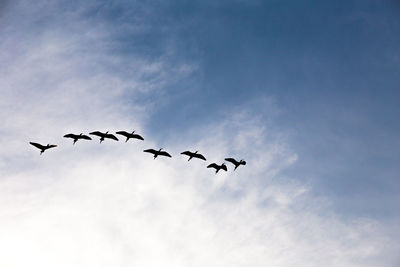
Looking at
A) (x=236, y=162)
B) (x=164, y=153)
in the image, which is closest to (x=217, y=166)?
(x=236, y=162)

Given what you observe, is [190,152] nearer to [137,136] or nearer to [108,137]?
A: [137,136]

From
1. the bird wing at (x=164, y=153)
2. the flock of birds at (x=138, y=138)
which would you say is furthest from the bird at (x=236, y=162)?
the bird wing at (x=164, y=153)

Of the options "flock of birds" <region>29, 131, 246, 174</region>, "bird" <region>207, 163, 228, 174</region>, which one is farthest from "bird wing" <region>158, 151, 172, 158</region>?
"bird" <region>207, 163, 228, 174</region>

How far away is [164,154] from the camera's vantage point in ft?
200

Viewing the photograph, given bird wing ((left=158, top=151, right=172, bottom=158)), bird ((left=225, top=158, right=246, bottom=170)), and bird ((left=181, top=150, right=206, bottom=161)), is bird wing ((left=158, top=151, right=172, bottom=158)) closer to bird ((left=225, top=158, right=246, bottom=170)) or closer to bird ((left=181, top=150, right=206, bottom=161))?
bird ((left=181, top=150, right=206, bottom=161))

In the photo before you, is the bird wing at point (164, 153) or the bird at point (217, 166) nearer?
the bird wing at point (164, 153)

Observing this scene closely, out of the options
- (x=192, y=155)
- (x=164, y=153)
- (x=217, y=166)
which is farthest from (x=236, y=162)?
(x=164, y=153)

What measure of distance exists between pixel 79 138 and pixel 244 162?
94.9 ft

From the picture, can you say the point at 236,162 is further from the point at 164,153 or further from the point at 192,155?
the point at 164,153

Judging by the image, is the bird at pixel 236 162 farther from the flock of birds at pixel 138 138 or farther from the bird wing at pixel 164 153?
the bird wing at pixel 164 153

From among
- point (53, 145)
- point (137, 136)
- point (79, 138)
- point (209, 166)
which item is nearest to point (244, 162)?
point (209, 166)

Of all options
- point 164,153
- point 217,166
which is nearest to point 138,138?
point 164,153

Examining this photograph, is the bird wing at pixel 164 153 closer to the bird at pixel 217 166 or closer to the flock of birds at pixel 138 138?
the flock of birds at pixel 138 138

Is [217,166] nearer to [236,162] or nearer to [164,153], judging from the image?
[236,162]
